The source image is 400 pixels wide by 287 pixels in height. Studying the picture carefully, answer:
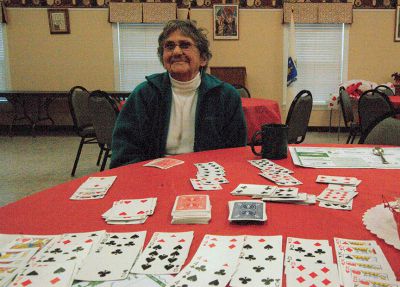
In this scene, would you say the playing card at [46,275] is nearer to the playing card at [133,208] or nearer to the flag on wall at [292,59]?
the playing card at [133,208]

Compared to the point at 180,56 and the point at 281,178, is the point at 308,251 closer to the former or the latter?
the point at 281,178

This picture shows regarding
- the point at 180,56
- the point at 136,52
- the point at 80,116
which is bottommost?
the point at 80,116

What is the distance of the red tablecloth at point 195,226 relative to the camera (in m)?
0.87

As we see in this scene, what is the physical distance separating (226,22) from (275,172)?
22.3 feet

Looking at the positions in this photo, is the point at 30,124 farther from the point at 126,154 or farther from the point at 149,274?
the point at 149,274

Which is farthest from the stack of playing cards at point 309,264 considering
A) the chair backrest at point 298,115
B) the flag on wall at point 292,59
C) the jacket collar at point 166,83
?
the flag on wall at point 292,59

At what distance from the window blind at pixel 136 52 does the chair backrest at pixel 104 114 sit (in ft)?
14.0

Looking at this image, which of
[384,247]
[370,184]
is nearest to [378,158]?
[370,184]

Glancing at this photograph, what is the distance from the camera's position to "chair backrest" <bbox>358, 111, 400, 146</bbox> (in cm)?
183

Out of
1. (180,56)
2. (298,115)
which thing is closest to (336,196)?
(180,56)

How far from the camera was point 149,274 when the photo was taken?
2.27 feet

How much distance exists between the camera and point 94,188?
1163 mm

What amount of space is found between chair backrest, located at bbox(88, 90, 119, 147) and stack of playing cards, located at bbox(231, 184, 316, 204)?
8.75 ft

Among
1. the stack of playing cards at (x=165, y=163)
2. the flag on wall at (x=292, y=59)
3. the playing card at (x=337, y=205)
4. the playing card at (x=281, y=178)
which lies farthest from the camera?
the flag on wall at (x=292, y=59)
